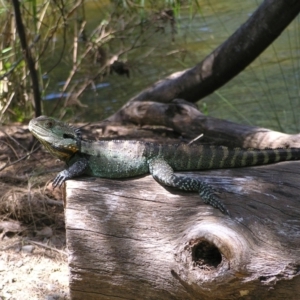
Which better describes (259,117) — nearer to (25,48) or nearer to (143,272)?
(25,48)

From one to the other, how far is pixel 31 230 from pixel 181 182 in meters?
1.84

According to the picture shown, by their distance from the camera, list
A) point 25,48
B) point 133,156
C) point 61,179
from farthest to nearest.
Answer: point 25,48 → point 133,156 → point 61,179

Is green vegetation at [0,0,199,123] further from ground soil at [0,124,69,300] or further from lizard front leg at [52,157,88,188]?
lizard front leg at [52,157,88,188]

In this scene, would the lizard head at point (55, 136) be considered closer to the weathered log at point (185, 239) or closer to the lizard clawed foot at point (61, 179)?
the lizard clawed foot at point (61, 179)

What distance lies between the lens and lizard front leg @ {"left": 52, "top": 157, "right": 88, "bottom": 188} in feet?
13.5

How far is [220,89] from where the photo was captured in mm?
10117

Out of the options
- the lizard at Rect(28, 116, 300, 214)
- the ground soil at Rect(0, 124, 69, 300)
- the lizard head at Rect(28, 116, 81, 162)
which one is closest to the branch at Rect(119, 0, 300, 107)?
the ground soil at Rect(0, 124, 69, 300)

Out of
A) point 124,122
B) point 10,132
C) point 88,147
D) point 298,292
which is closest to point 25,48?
point 10,132

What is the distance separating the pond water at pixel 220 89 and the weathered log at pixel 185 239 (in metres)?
4.36

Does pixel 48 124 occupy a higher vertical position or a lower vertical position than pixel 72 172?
higher

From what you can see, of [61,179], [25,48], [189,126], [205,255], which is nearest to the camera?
[205,255]

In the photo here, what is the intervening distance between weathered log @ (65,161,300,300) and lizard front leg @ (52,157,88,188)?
13cm

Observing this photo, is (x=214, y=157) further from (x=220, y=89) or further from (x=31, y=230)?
(x=220, y=89)

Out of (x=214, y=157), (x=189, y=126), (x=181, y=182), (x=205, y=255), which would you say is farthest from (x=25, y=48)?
(x=205, y=255)
